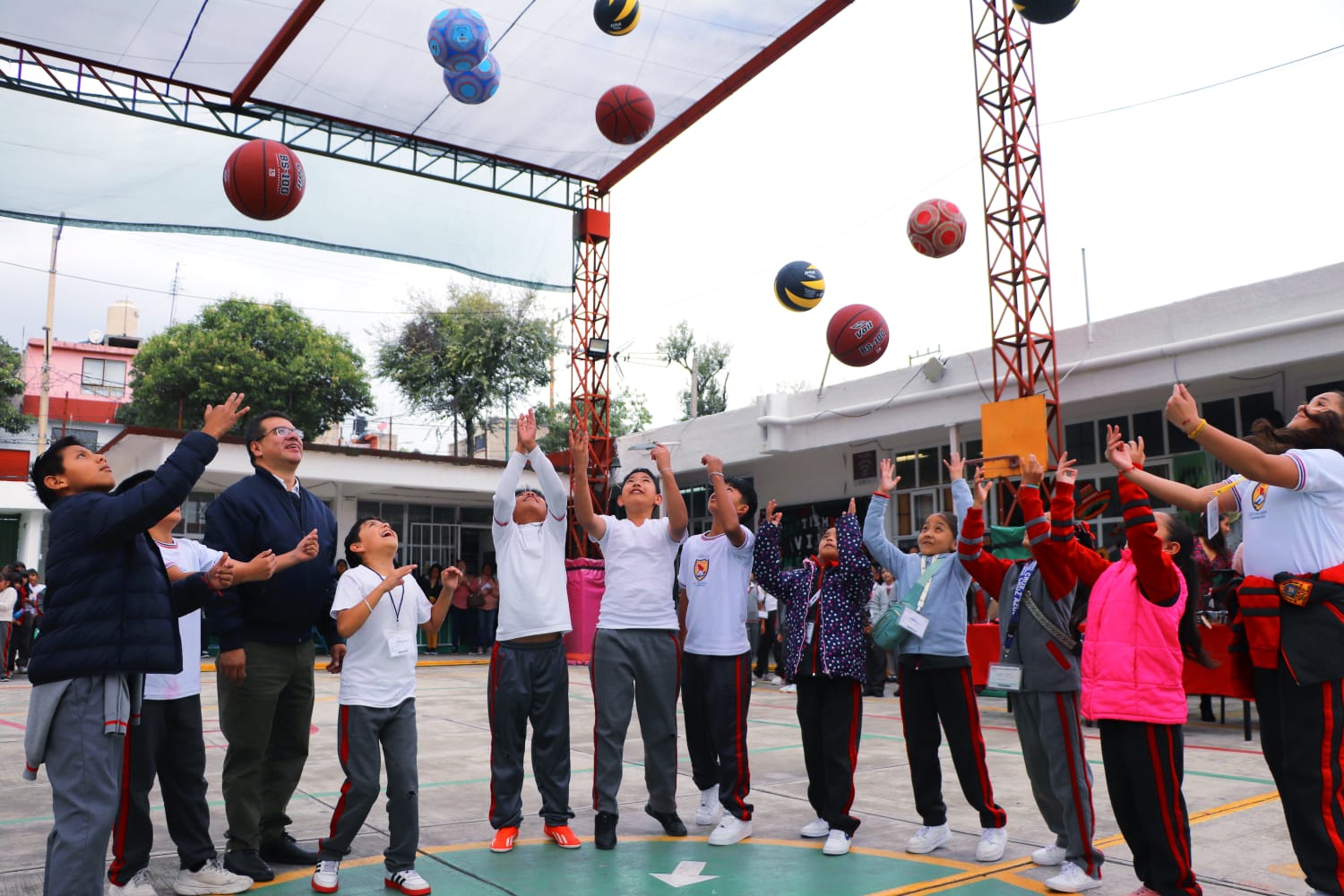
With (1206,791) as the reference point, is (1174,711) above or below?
above

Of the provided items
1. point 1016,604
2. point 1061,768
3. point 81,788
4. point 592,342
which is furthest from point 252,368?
point 1061,768

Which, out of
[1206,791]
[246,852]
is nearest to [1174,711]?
[1206,791]

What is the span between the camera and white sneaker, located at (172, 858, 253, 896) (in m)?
3.93

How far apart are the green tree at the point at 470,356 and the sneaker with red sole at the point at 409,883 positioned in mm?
29715

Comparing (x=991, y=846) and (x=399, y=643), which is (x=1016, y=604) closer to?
(x=991, y=846)

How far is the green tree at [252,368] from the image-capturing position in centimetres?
3400

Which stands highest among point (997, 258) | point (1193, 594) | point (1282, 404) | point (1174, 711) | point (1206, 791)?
point (997, 258)

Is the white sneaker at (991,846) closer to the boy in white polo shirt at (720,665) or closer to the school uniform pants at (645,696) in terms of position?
the boy in white polo shirt at (720,665)

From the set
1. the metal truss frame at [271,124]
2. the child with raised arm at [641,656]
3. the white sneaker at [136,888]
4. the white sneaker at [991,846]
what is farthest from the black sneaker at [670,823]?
the metal truss frame at [271,124]

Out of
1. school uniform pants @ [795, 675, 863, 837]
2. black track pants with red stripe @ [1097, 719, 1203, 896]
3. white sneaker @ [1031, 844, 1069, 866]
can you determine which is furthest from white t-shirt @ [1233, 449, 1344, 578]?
school uniform pants @ [795, 675, 863, 837]

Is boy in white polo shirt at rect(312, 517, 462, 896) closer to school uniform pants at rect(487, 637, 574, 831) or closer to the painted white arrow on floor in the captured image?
school uniform pants at rect(487, 637, 574, 831)

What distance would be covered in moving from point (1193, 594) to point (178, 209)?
14233 mm

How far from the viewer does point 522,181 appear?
16641 mm

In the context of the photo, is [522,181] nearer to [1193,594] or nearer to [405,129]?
[405,129]
